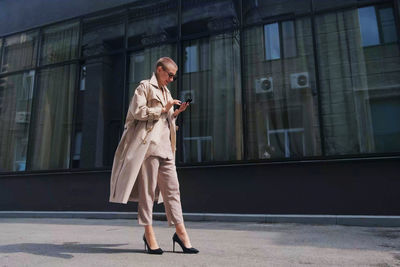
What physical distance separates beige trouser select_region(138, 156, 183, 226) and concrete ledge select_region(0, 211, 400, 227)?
3288mm

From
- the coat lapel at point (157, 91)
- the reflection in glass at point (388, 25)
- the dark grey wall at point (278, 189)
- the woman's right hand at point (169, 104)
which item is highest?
the reflection in glass at point (388, 25)

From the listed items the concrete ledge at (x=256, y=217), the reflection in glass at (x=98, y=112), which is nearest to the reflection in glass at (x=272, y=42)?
the concrete ledge at (x=256, y=217)

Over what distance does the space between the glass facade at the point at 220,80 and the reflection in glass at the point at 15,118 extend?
1.4 inches

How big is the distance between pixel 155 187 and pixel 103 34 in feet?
23.0

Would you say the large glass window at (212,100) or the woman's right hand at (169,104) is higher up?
the large glass window at (212,100)

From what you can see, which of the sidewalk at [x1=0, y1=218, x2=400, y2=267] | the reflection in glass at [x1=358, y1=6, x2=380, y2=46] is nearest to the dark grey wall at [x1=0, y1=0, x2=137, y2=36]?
the reflection in glass at [x1=358, y1=6, x2=380, y2=46]

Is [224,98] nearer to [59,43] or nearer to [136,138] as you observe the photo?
[136,138]

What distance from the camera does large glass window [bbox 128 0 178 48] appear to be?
8.35 m

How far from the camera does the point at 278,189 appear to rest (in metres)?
6.26

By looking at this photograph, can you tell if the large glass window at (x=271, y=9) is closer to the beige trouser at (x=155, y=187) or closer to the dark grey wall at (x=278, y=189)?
the dark grey wall at (x=278, y=189)

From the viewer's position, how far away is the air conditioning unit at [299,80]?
679cm

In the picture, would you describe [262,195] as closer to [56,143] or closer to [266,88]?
[266,88]

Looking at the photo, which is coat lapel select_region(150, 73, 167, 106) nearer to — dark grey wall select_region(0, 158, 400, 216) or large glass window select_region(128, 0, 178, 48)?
dark grey wall select_region(0, 158, 400, 216)

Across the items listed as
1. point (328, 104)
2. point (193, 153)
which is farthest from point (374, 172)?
point (193, 153)
